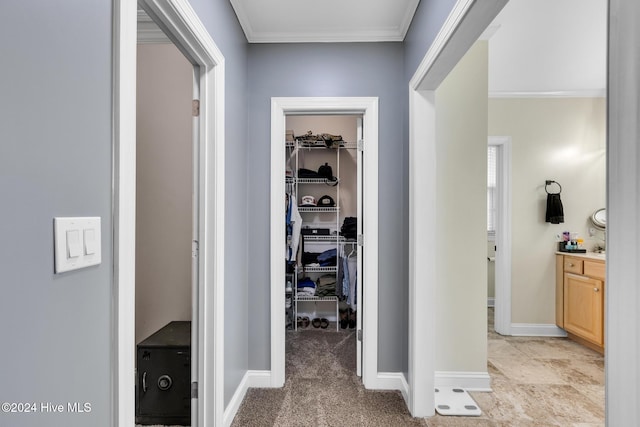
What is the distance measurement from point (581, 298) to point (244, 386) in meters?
3.38

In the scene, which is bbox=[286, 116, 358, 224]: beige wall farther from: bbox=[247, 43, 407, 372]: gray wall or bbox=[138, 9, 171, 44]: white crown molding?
bbox=[138, 9, 171, 44]: white crown molding

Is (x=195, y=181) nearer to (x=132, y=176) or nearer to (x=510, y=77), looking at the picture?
(x=132, y=176)

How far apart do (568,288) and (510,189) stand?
47.5 inches

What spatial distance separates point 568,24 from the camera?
2371mm

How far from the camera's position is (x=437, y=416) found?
6.82 feet

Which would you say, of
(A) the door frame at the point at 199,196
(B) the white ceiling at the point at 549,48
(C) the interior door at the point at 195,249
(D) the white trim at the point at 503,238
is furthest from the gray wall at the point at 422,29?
(D) the white trim at the point at 503,238

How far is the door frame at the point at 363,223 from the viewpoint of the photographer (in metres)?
2.40

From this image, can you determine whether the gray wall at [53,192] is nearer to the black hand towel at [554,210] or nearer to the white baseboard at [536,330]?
the white baseboard at [536,330]

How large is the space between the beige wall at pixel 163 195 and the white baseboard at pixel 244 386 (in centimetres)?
62

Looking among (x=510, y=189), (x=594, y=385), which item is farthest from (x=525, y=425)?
(x=510, y=189)

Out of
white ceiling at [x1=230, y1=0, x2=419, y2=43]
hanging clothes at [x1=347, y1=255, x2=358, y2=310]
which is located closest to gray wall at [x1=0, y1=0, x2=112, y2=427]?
white ceiling at [x1=230, y1=0, x2=419, y2=43]

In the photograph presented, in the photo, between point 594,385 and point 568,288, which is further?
point 568,288

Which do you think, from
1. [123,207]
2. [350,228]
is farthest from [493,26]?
[123,207]

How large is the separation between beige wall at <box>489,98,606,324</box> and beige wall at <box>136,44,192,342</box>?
335cm
